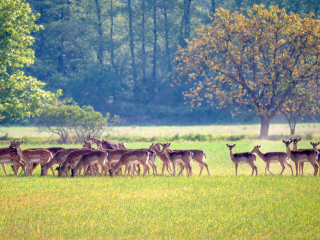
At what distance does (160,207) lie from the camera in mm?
10016

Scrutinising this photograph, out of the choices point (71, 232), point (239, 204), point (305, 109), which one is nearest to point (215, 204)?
point (239, 204)

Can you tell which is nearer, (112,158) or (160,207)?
(160,207)

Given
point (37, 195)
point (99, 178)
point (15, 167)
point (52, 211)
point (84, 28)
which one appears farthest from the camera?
point (84, 28)

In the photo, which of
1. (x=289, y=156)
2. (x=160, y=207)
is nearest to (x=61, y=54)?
(x=289, y=156)

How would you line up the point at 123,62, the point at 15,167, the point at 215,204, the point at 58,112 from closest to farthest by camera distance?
the point at 215,204 → the point at 15,167 → the point at 58,112 → the point at 123,62

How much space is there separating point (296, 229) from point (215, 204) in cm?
252

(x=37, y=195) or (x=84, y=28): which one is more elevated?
(x=84, y=28)

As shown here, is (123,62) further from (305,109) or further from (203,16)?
(305,109)

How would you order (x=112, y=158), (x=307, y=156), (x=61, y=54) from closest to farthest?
(x=307, y=156), (x=112, y=158), (x=61, y=54)

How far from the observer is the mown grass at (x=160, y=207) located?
8.06m

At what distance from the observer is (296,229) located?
8.21 metres

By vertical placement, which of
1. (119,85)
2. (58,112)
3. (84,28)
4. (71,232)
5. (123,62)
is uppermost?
(84,28)

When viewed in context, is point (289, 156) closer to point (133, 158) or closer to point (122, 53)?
point (133, 158)

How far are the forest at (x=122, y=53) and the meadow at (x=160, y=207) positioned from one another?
1779 inches
